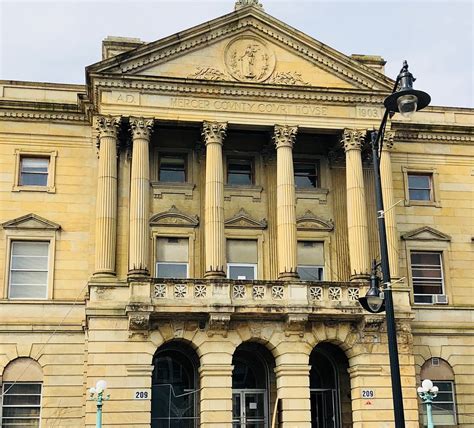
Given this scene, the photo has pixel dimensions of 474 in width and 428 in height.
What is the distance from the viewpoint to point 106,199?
29672 mm

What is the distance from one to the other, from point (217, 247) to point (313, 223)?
17.5ft

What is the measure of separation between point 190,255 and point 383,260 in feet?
54.0

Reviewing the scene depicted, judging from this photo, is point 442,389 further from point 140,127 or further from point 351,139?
point 140,127

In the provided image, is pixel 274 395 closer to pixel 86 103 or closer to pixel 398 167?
pixel 398 167

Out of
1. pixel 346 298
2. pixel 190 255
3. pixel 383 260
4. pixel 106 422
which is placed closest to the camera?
pixel 383 260

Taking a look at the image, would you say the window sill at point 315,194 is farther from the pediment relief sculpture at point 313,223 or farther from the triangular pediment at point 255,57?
the triangular pediment at point 255,57

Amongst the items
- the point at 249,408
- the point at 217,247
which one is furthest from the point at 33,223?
the point at 249,408

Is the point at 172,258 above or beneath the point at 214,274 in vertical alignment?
above

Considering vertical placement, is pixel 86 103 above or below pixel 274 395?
above

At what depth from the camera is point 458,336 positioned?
3347 cm

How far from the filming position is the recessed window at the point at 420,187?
118ft

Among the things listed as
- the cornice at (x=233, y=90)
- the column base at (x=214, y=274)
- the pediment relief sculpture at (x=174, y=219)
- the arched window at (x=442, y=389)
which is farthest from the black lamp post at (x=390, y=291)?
the arched window at (x=442, y=389)

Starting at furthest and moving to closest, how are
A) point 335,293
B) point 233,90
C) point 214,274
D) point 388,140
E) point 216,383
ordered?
1. point 388,140
2. point 233,90
3. point 335,293
4. point 214,274
5. point 216,383

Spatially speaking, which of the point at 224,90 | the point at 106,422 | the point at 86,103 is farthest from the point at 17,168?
the point at 106,422
